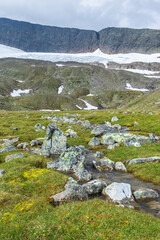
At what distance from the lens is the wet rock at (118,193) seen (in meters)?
14.8

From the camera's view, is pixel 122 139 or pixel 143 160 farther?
pixel 122 139

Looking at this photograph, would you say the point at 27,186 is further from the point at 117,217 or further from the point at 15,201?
the point at 117,217

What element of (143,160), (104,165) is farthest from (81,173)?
(143,160)

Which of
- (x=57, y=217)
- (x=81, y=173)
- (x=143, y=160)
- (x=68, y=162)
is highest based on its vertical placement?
(x=143, y=160)

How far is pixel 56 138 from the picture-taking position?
3219 cm

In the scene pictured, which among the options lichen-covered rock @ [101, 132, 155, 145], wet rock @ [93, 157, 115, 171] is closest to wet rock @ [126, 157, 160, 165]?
wet rock @ [93, 157, 115, 171]

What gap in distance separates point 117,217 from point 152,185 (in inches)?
386

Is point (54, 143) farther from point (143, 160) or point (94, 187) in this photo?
point (143, 160)

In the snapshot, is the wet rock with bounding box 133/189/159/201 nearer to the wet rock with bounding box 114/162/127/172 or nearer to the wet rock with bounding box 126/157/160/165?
the wet rock with bounding box 114/162/127/172

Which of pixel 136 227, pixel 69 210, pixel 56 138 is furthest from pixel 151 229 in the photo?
pixel 56 138

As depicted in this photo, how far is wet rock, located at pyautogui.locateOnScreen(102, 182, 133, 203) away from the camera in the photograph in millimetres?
14795

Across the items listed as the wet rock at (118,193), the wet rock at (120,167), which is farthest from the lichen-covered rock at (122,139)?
the wet rock at (118,193)

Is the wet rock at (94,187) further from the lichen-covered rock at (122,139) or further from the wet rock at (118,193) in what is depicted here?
the lichen-covered rock at (122,139)

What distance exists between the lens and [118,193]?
1505cm
